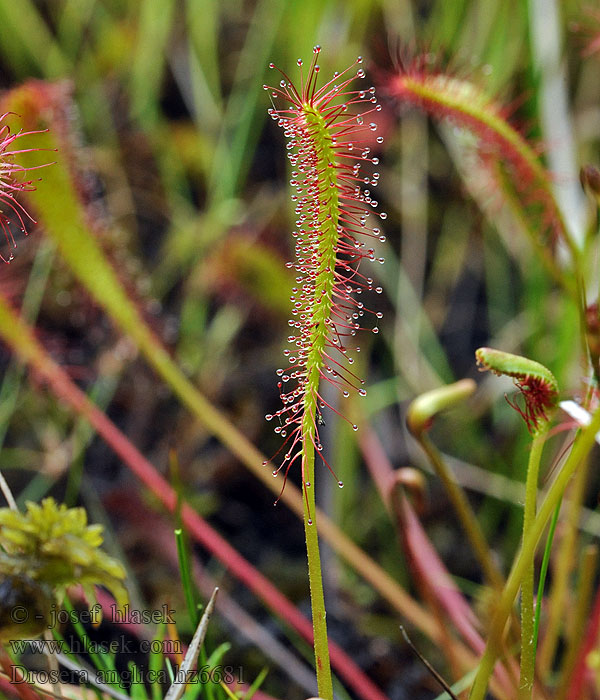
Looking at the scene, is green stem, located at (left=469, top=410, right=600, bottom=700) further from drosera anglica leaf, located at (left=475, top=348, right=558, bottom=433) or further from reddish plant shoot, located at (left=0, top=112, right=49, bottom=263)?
reddish plant shoot, located at (left=0, top=112, right=49, bottom=263)

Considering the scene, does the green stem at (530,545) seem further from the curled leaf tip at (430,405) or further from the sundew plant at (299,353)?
the curled leaf tip at (430,405)

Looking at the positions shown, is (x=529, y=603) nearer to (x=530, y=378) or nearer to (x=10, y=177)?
(x=530, y=378)

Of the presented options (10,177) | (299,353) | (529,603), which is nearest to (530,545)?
(529,603)

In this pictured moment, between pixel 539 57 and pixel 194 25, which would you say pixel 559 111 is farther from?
pixel 194 25

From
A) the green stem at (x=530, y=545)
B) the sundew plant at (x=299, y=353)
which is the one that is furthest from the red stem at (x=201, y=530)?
the green stem at (x=530, y=545)

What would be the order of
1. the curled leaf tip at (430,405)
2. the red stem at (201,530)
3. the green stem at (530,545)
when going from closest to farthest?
the green stem at (530,545) → the curled leaf tip at (430,405) → the red stem at (201,530)

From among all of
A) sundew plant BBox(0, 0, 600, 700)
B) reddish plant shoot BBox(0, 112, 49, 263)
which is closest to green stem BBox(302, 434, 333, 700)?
sundew plant BBox(0, 0, 600, 700)
